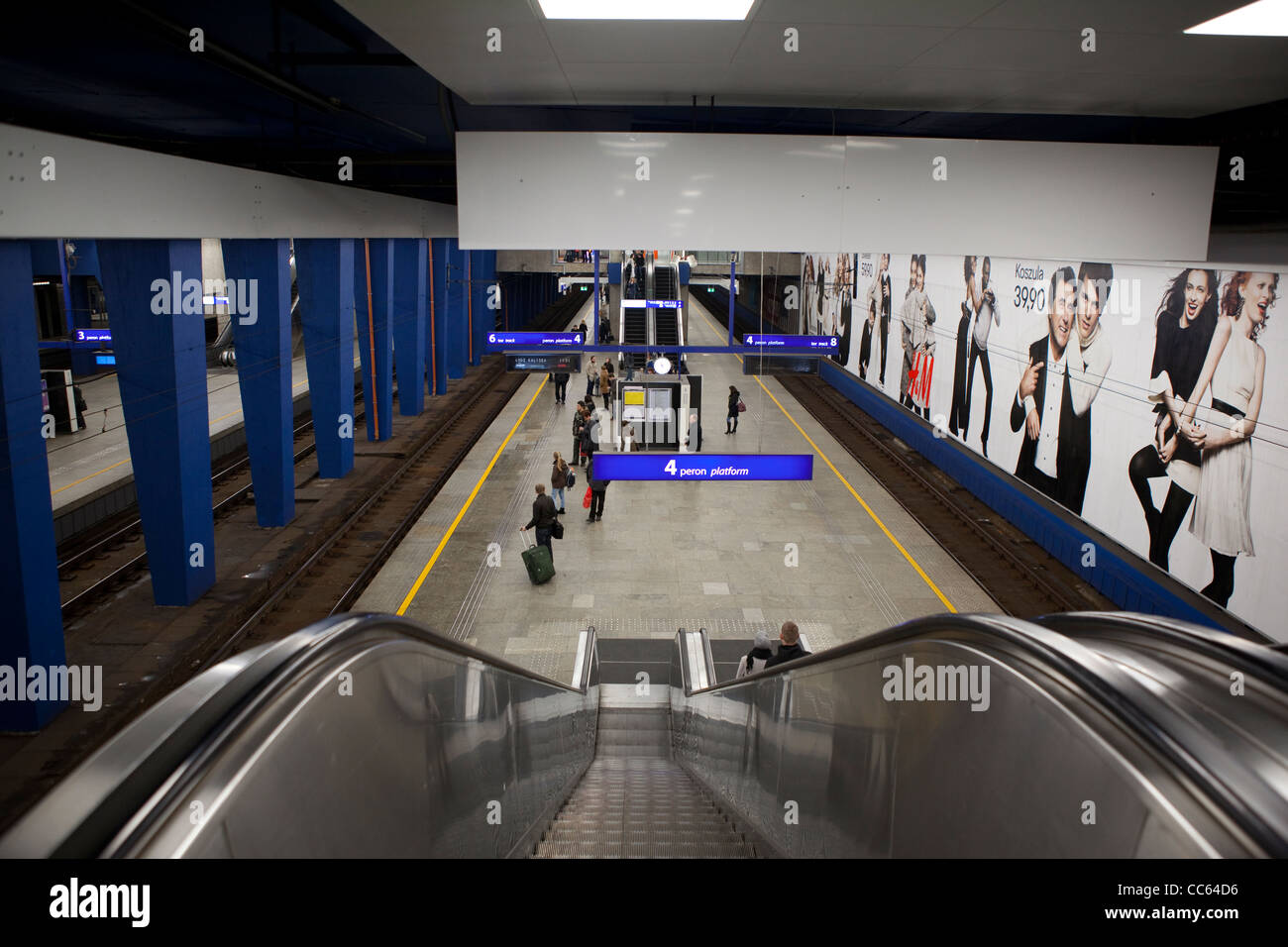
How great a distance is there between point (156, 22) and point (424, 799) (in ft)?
13.9

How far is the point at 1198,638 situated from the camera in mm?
2049

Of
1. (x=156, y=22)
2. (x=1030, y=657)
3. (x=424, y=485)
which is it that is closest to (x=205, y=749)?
(x=1030, y=657)

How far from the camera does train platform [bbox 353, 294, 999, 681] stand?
1084 cm

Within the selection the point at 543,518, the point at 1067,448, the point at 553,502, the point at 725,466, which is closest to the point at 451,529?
the point at 553,502

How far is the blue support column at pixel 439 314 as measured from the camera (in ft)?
78.4

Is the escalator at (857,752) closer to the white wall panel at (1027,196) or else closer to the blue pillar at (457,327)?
the white wall panel at (1027,196)

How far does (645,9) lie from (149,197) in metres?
5.88

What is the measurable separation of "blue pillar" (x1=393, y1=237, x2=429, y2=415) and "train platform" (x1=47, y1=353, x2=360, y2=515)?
264cm

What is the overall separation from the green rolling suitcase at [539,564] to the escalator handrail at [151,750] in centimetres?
939

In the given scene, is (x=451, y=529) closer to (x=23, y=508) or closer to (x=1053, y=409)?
(x=23, y=508)

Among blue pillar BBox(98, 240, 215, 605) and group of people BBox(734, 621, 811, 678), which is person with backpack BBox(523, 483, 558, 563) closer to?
blue pillar BBox(98, 240, 215, 605)

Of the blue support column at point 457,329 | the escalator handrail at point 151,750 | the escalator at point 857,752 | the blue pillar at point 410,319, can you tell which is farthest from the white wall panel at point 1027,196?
the blue support column at point 457,329

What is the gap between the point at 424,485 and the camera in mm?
16156
